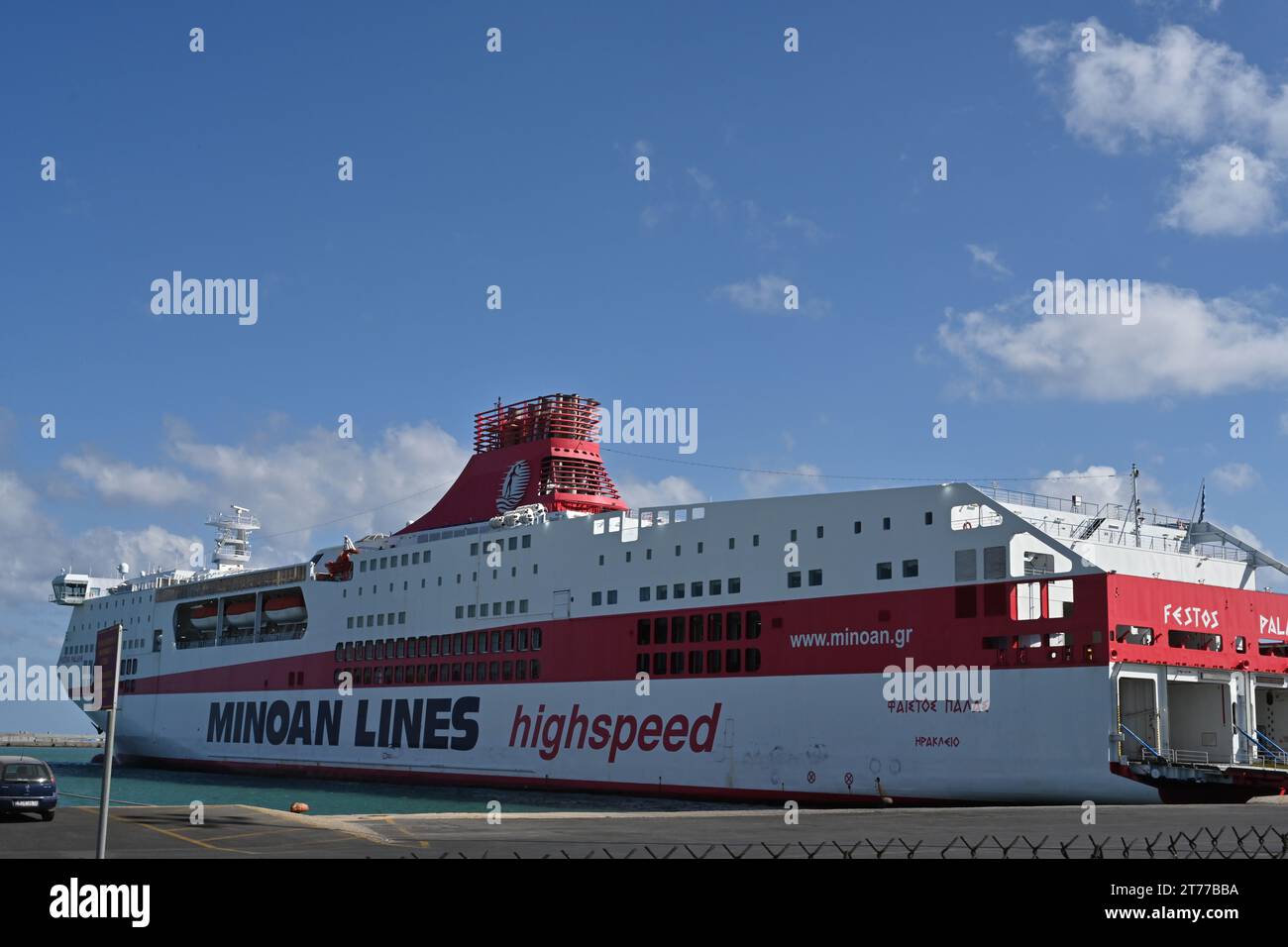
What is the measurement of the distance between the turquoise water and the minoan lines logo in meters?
10.1

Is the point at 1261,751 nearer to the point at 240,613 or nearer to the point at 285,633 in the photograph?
the point at 285,633

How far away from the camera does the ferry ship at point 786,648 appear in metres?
26.0

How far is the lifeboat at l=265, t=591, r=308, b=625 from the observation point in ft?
158

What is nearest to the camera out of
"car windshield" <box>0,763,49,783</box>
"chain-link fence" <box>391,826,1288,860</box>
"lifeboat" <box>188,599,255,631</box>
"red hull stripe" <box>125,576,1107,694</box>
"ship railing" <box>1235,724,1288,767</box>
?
"chain-link fence" <box>391,826,1288,860</box>

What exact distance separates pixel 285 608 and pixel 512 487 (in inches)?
513

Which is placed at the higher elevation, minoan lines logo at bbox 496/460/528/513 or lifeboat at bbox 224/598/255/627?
minoan lines logo at bbox 496/460/528/513

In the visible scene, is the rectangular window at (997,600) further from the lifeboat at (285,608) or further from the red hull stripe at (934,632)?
the lifeboat at (285,608)

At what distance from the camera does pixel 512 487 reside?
4253cm

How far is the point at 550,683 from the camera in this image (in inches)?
1414

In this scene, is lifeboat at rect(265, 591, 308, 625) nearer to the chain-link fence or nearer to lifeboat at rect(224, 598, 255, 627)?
lifeboat at rect(224, 598, 255, 627)

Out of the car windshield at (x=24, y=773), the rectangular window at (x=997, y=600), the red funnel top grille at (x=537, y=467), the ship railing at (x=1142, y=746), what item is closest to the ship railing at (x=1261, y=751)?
the ship railing at (x=1142, y=746)

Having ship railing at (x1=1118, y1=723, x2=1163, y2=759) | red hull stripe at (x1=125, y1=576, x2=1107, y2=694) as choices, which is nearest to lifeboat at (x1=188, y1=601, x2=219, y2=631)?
red hull stripe at (x1=125, y1=576, x2=1107, y2=694)
